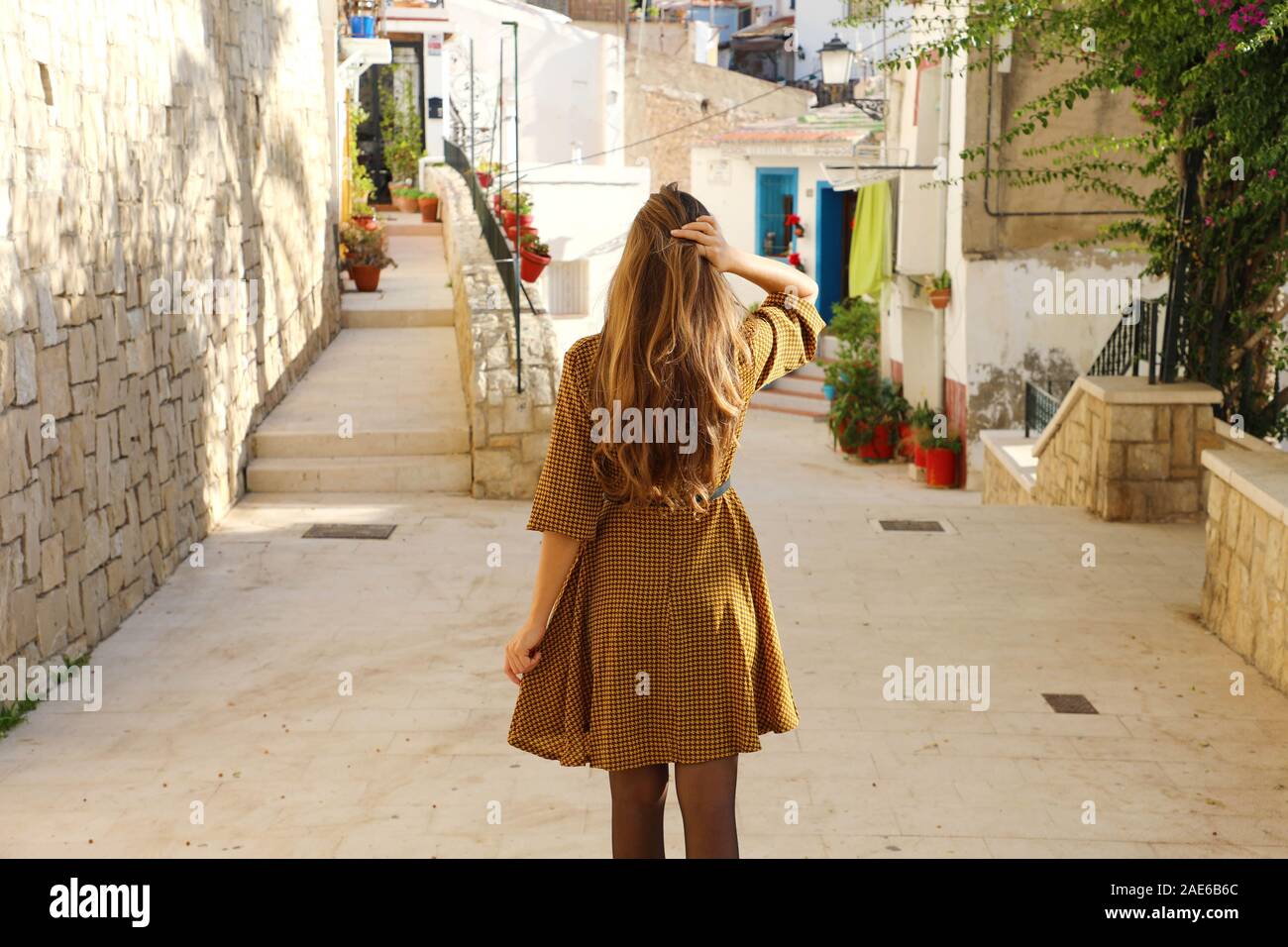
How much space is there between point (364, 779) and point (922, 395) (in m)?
14.1

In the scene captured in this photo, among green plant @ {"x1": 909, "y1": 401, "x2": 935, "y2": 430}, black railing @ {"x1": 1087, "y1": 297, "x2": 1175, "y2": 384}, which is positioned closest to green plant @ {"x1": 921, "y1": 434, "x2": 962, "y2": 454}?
green plant @ {"x1": 909, "y1": 401, "x2": 935, "y2": 430}

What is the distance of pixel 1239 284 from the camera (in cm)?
851

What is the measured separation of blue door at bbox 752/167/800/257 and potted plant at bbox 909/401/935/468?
10618mm

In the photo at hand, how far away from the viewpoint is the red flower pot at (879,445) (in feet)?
57.6

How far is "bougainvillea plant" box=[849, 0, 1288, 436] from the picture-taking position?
7.07 metres

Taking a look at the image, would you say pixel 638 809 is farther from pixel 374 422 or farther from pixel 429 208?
pixel 429 208

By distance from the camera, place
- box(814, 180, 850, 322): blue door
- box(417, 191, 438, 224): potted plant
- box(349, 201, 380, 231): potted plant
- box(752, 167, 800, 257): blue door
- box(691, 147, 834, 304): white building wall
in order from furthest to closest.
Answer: box(752, 167, 800, 257): blue door < box(691, 147, 834, 304): white building wall < box(814, 180, 850, 322): blue door < box(417, 191, 438, 224): potted plant < box(349, 201, 380, 231): potted plant

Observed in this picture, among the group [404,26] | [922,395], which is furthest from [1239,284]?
[404,26]

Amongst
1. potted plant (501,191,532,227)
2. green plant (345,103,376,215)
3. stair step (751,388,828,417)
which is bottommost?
stair step (751,388,828,417)

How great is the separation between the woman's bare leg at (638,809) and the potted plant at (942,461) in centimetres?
1308

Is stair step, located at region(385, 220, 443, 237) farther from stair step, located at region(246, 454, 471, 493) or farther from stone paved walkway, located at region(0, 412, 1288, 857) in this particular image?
stone paved walkway, located at region(0, 412, 1288, 857)

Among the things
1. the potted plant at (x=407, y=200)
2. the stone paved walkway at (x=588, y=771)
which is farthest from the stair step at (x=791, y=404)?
the stone paved walkway at (x=588, y=771)

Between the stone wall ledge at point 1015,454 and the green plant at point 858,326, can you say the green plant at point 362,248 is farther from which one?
the green plant at point 858,326
